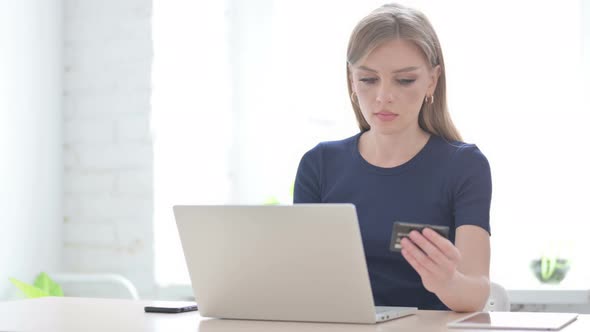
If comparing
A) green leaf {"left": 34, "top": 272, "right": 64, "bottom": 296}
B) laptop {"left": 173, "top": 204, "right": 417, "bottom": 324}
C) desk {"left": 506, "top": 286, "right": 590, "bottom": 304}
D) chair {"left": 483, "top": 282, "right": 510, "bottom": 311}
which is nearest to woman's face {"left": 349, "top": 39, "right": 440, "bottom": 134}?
chair {"left": 483, "top": 282, "right": 510, "bottom": 311}

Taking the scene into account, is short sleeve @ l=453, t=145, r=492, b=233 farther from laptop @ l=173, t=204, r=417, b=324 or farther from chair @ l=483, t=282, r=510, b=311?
laptop @ l=173, t=204, r=417, b=324

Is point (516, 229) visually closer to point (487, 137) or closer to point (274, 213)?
point (487, 137)

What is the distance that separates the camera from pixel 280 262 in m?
1.49

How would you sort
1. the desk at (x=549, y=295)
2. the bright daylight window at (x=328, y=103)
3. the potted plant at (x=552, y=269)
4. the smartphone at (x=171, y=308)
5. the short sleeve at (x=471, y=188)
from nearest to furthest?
the smartphone at (x=171, y=308)
the short sleeve at (x=471, y=188)
the desk at (x=549, y=295)
the potted plant at (x=552, y=269)
the bright daylight window at (x=328, y=103)

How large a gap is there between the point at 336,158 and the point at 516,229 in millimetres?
1071

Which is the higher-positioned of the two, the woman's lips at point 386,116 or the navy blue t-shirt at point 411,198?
the woman's lips at point 386,116

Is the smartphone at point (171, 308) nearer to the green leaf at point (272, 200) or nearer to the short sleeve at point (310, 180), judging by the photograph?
the short sleeve at point (310, 180)

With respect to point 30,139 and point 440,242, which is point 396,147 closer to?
point 440,242

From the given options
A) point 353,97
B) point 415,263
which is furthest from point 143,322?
point 353,97

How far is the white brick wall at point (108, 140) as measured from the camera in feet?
9.74

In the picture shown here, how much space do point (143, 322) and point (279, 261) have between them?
0.92 ft

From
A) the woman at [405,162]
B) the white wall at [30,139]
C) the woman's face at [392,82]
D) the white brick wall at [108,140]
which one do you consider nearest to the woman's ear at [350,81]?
the woman at [405,162]

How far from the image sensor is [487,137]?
302 cm

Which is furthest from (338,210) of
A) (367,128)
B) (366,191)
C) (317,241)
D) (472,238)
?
(367,128)
